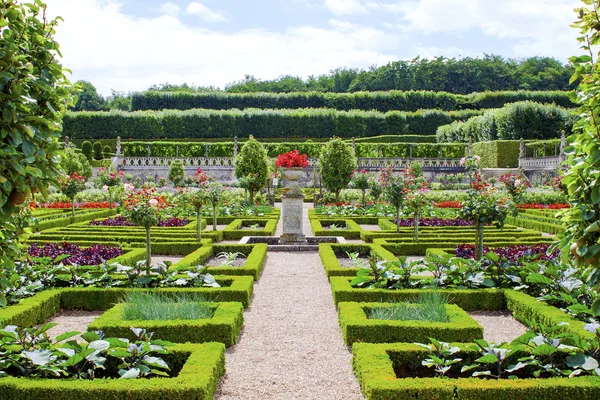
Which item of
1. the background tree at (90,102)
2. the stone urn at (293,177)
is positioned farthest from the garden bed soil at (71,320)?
the background tree at (90,102)

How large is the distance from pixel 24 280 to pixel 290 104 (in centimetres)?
4997

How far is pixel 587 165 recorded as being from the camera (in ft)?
10.4

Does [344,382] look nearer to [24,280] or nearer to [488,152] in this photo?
[24,280]

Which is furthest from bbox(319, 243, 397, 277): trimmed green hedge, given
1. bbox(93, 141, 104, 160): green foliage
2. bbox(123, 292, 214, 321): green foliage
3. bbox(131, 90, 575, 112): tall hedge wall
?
bbox(131, 90, 575, 112): tall hedge wall

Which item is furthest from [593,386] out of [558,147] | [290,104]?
[290,104]

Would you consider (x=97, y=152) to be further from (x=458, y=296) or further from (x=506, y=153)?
(x=458, y=296)

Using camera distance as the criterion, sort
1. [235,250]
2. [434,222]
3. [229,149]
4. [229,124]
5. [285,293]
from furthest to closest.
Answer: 1. [229,124]
2. [229,149]
3. [434,222]
4. [235,250]
5. [285,293]

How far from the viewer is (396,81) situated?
67.4m

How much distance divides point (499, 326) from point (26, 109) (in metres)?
5.62

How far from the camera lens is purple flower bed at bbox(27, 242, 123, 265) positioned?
8523mm

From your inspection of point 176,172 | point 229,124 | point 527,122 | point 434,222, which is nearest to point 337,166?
point 434,222

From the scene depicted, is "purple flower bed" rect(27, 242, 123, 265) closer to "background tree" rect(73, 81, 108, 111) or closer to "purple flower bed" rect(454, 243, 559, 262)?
"purple flower bed" rect(454, 243, 559, 262)

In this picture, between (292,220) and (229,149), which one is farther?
(229,149)

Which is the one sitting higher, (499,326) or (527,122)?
(527,122)
